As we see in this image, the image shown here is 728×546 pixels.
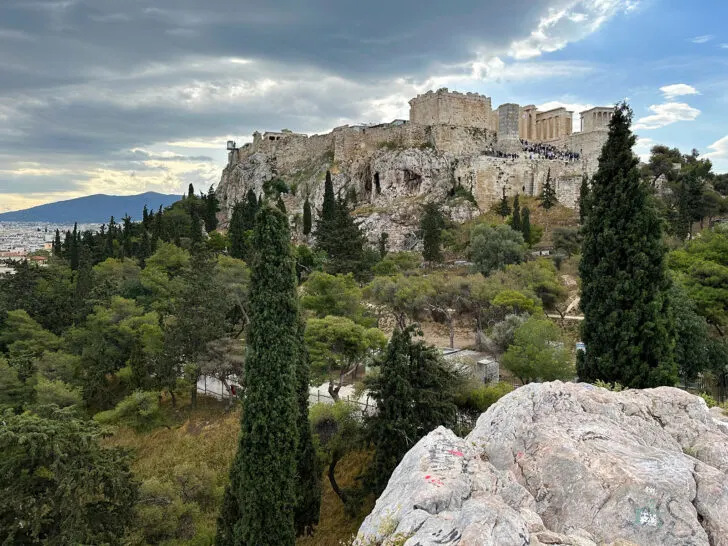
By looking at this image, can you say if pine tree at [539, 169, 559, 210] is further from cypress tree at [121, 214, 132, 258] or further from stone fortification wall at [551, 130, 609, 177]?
cypress tree at [121, 214, 132, 258]

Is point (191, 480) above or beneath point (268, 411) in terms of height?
beneath

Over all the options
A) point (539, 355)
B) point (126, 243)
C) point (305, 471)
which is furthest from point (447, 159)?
point (305, 471)

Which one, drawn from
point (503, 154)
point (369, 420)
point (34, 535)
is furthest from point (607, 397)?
point (503, 154)

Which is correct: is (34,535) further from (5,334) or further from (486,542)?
(5,334)

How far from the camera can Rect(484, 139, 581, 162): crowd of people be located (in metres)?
46.4

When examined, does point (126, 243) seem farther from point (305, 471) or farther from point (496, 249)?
point (305, 471)

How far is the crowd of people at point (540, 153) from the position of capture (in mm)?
46375

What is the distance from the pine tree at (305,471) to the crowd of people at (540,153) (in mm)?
40768

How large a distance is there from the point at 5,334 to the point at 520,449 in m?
27.1

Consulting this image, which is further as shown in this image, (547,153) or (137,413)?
(547,153)

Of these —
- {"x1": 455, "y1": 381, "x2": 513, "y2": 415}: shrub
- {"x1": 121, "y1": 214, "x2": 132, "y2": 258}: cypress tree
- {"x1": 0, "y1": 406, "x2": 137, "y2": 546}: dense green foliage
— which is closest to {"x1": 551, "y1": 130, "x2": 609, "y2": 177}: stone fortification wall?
{"x1": 455, "y1": 381, "x2": 513, "y2": 415}: shrub

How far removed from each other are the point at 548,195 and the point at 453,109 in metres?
14.1

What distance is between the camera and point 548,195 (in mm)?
42000

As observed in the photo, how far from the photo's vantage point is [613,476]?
492 cm
